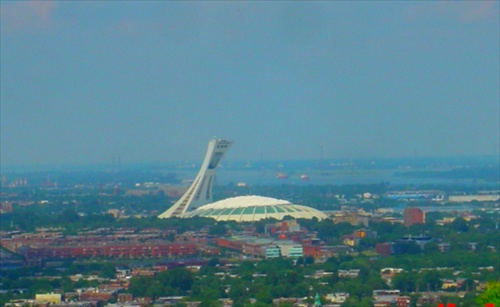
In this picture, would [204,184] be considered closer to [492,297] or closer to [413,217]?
[413,217]

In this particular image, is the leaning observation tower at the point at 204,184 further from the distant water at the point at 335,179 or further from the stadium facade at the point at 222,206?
the distant water at the point at 335,179

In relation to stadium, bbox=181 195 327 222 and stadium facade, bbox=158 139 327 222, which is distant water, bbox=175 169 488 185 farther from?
stadium, bbox=181 195 327 222

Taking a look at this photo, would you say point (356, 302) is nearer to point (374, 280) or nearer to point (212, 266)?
point (374, 280)

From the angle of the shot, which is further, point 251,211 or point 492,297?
point 251,211

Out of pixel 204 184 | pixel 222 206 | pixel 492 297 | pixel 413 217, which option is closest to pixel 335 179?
pixel 204 184

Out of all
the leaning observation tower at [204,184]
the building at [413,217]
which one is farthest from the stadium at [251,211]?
the building at [413,217]

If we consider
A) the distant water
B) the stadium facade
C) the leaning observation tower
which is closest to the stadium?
the stadium facade
